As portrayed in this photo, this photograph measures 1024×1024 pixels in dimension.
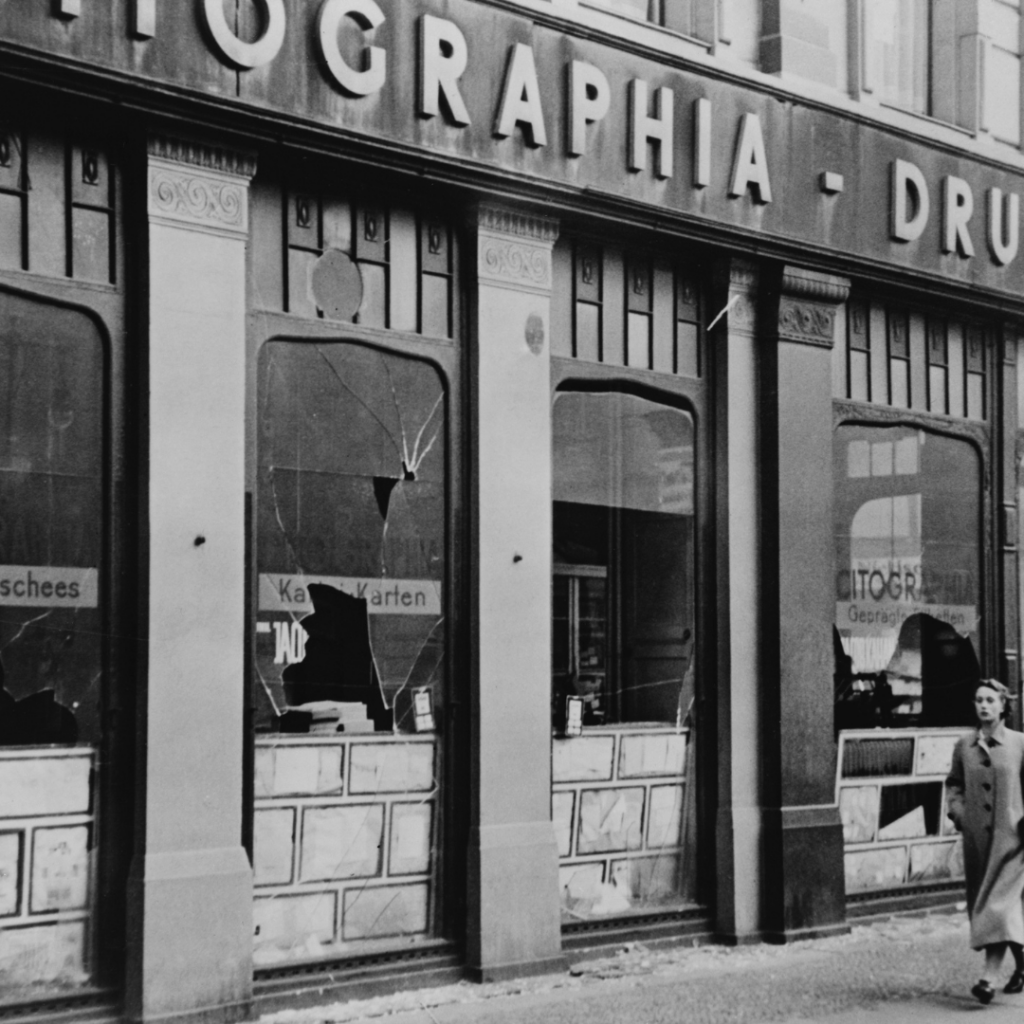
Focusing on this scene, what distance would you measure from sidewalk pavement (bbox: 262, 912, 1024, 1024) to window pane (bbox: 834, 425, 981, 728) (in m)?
2.22

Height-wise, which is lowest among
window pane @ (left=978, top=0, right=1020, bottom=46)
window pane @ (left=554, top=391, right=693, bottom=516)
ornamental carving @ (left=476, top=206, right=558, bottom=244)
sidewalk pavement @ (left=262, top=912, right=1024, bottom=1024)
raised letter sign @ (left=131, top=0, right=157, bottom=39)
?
sidewalk pavement @ (left=262, top=912, right=1024, bottom=1024)

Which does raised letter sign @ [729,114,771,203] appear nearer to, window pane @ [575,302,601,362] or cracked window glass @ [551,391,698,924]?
window pane @ [575,302,601,362]

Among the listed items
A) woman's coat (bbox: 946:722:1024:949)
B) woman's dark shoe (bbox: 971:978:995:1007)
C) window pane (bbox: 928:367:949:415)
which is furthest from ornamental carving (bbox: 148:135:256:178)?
window pane (bbox: 928:367:949:415)

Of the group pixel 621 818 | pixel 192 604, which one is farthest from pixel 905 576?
pixel 192 604

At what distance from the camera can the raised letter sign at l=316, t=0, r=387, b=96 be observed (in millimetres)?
9656

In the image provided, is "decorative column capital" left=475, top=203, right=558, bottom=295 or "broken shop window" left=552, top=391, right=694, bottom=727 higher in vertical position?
"decorative column capital" left=475, top=203, right=558, bottom=295

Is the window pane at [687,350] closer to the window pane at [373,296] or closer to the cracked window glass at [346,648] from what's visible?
the cracked window glass at [346,648]

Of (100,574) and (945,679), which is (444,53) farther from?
(945,679)

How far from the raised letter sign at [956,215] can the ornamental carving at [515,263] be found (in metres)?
4.18

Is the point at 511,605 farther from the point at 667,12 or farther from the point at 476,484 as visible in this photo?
the point at 667,12

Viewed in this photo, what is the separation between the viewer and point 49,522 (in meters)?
8.70

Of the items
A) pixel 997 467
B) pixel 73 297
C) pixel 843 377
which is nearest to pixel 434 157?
pixel 73 297

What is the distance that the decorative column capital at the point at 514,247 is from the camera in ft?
34.8

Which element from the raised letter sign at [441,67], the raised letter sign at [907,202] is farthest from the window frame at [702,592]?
the raised letter sign at [441,67]
